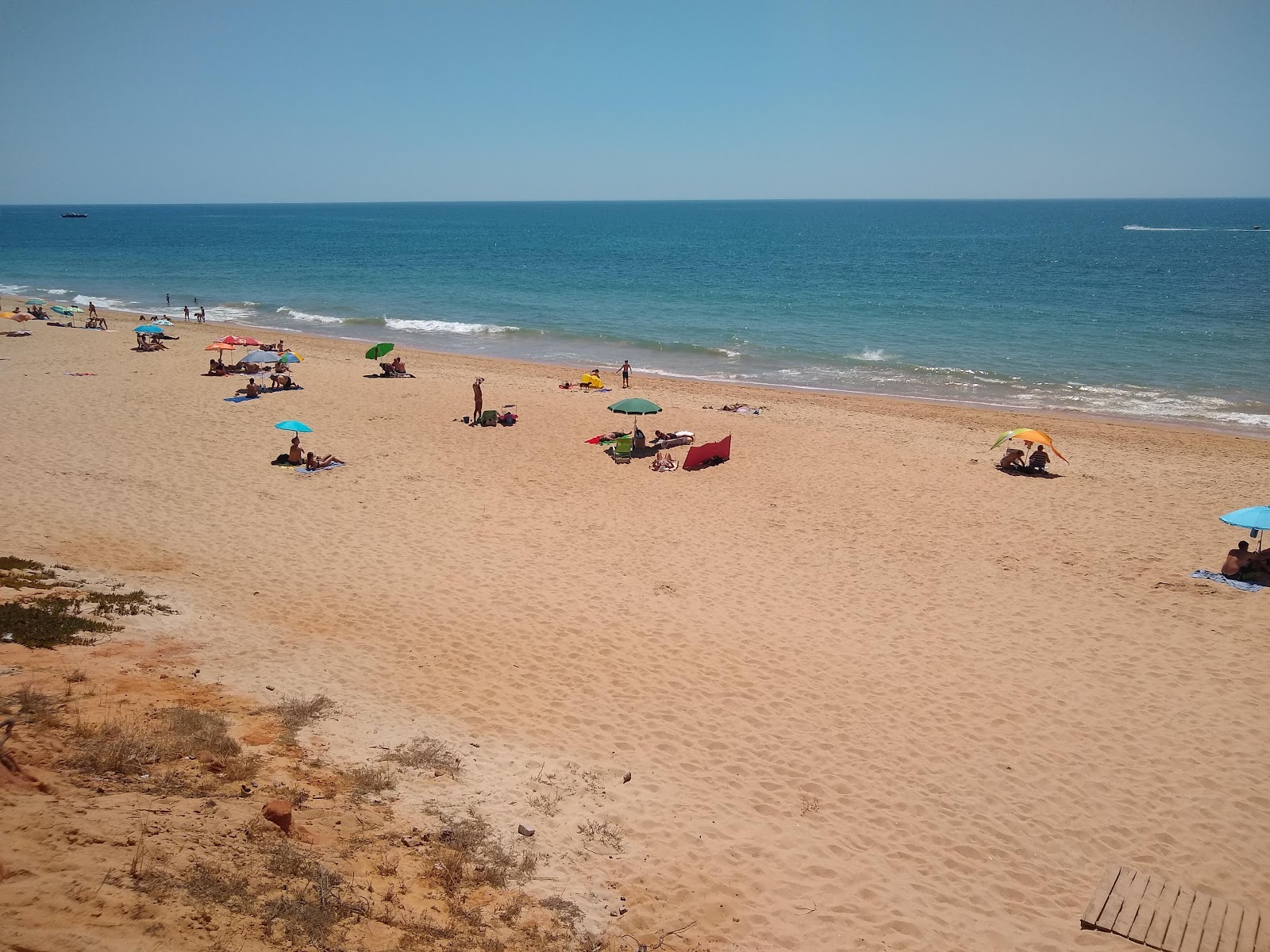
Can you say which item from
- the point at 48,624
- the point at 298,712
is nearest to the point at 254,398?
the point at 48,624

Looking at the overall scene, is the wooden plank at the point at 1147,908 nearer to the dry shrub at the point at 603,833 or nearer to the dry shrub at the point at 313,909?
the dry shrub at the point at 603,833

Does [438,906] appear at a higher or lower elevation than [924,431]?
lower

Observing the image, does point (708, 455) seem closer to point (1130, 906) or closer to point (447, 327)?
point (1130, 906)

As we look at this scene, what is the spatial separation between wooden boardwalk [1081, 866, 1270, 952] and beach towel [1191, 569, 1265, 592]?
25.1 ft

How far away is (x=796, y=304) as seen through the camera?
1971 inches

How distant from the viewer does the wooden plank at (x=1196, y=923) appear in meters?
6.13

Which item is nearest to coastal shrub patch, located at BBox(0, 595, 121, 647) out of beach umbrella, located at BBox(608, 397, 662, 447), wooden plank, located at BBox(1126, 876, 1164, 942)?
wooden plank, located at BBox(1126, 876, 1164, 942)

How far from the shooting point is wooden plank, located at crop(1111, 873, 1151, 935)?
6.30 metres

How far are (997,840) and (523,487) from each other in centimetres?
1154

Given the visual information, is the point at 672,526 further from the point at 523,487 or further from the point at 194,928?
the point at 194,928

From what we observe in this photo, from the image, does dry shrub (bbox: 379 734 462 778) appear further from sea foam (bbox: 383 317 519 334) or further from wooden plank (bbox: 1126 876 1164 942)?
sea foam (bbox: 383 317 519 334)

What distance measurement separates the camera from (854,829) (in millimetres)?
7301

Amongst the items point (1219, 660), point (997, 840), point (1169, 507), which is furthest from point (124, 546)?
point (1169, 507)

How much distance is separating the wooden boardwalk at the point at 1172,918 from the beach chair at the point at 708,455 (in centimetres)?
1245
